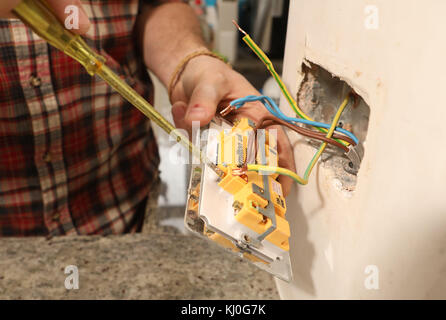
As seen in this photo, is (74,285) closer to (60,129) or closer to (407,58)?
(60,129)

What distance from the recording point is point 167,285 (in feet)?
1.60

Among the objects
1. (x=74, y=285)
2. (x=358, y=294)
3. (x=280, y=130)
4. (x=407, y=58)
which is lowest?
(x=74, y=285)

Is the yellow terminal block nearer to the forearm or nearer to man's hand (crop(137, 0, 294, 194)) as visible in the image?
man's hand (crop(137, 0, 294, 194))

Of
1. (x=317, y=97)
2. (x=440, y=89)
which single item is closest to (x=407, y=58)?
(x=440, y=89)

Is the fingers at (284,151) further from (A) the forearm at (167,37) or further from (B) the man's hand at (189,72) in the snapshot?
(A) the forearm at (167,37)

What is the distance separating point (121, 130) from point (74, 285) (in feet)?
1.01

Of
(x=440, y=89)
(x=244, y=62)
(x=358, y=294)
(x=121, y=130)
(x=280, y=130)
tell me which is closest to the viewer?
(x=440, y=89)

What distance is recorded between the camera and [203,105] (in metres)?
0.41

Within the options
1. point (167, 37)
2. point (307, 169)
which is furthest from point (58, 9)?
point (167, 37)

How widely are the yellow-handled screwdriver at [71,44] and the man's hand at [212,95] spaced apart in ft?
0.21

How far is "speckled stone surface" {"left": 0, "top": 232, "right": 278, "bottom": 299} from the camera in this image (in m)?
0.48

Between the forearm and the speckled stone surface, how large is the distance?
0.31 m

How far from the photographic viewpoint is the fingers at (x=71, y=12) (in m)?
0.29

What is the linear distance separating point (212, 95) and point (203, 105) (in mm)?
34
